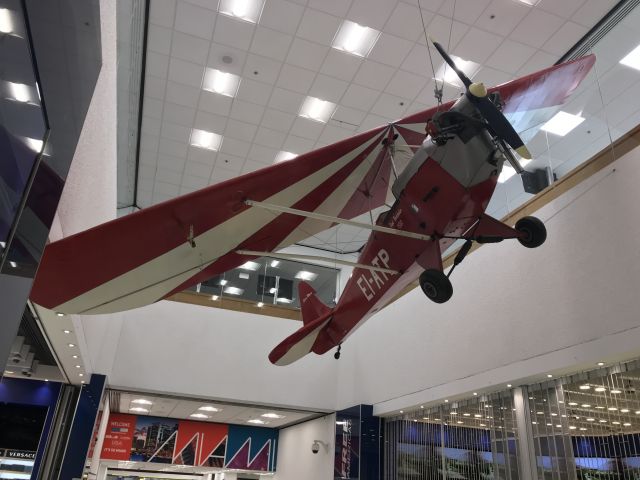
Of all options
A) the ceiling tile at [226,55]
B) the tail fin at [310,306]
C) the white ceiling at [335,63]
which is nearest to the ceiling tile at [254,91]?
the white ceiling at [335,63]

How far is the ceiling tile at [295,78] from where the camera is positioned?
7.16m

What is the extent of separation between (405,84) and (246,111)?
8.30 feet

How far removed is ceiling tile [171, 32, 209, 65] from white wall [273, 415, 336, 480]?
7093mm

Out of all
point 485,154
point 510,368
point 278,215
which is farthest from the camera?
point 510,368

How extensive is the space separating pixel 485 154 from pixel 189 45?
5.28m

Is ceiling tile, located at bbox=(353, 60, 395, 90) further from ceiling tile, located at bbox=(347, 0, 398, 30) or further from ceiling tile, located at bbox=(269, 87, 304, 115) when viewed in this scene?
ceiling tile, located at bbox=(269, 87, 304, 115)

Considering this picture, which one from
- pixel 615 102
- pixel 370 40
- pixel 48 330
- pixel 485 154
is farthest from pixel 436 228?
pixel 48 330

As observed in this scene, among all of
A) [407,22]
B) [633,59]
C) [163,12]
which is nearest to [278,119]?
[163,12]

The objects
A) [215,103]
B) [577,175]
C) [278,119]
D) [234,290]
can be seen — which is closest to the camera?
[577,175]

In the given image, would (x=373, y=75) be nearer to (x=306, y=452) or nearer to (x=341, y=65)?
(x=341, y=65)

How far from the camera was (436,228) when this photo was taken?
3.28 meters

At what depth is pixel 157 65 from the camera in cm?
723

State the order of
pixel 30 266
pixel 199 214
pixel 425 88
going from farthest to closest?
pixel 425 88, pixel 199 214, pixel 30 266

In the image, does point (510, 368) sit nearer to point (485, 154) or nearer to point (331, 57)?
point (485, 154)
